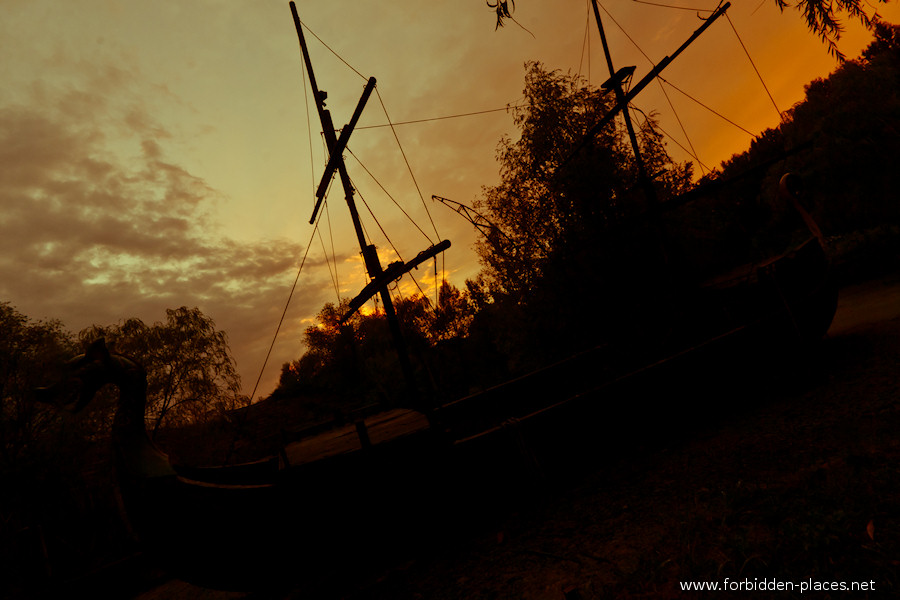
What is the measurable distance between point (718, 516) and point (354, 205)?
11.1m

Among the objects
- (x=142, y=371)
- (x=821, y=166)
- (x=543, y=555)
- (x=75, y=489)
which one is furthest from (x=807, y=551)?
(x=821, y=166)

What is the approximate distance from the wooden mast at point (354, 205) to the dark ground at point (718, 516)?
5763 millimetres

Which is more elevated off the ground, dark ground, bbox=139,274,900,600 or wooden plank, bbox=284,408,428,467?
wooden plank, bbox=284,408,428,467

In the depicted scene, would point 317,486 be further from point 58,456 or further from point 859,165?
point 859,165

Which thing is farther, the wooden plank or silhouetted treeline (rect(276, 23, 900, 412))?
silhouetted treeline (rect(276, 23, 900, 412))

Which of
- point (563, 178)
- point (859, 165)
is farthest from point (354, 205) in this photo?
point (859, 165)

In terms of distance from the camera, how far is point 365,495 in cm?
473

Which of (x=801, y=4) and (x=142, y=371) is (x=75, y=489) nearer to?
(x=142, y=371)

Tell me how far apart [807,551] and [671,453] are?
2828mm

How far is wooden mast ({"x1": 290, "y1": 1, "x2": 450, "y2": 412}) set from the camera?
10.7 m

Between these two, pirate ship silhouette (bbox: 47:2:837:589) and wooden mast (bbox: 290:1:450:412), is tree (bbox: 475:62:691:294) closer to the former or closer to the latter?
wooden mast (bbox: 290:1:450:412)

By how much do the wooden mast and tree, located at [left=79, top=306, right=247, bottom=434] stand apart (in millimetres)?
10064

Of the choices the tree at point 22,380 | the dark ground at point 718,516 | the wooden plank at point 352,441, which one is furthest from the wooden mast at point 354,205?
the tree at point 22,380

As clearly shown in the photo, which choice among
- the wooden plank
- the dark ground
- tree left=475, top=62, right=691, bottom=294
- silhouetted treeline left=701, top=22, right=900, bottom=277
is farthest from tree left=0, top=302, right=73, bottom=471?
silhouetted treeline left=701, top=22, right=900, bottom=277
